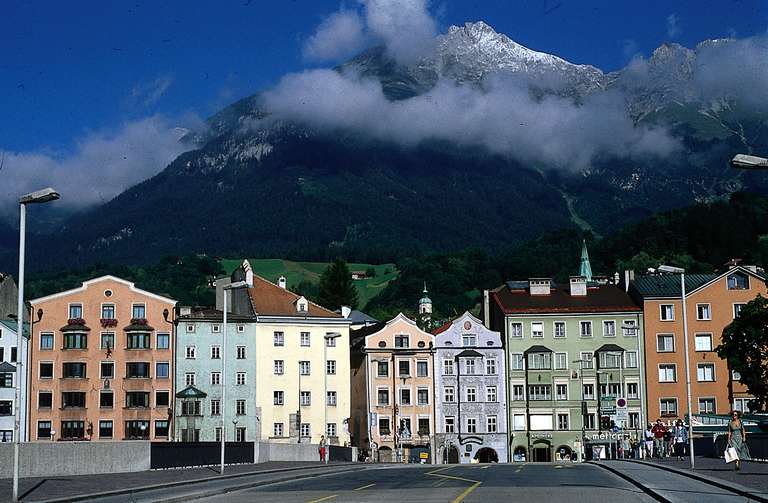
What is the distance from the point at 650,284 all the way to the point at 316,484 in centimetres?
9246

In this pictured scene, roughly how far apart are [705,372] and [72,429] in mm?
67958

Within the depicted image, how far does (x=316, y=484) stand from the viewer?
1826 inches

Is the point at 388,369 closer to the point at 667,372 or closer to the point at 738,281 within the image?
the point at 667,372

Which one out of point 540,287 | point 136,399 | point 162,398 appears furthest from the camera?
point 540,287

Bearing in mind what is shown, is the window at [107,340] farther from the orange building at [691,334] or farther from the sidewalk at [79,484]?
the sidewalk at [79,484]

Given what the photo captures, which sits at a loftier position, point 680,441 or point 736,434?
point 736,434

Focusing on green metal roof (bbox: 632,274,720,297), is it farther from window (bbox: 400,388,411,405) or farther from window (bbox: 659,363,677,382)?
window (bbox: 400,388,411,405)

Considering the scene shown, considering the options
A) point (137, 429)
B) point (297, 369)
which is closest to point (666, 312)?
point (297, 369)

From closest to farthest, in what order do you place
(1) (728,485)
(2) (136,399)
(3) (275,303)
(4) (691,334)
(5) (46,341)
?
(1) (728,485) < (5) (46,341) < (2) (136,399) < (3) (275,303) < (4) (691,334)

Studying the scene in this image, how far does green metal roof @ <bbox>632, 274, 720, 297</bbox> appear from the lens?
129 meters

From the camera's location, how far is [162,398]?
384ft

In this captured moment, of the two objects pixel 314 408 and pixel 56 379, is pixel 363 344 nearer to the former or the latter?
pixel 314 408

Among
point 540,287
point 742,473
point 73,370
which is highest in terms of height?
point 540,287

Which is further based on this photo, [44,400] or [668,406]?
[668,406]
